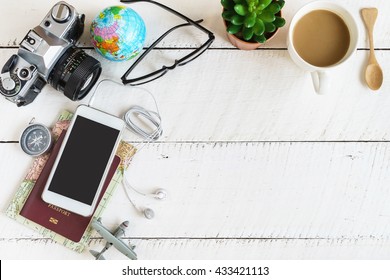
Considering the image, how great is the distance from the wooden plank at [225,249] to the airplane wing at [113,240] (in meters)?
0.04

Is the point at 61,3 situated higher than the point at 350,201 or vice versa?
the point at 61,3

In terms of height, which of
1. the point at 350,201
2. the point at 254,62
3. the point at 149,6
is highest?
the point at 149,6

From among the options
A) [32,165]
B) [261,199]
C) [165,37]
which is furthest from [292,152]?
[32,165]

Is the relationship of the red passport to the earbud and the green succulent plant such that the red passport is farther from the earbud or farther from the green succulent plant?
the green succulent plant

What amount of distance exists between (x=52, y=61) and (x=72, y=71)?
1.4 inches

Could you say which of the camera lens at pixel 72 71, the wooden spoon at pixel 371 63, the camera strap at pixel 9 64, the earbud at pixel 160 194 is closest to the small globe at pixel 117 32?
the camera lens at pixel 72 71

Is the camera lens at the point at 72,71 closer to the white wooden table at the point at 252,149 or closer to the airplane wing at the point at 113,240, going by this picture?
the white wooden table at the point at 252,149

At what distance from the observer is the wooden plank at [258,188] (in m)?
0.88

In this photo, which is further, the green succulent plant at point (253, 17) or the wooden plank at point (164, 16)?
the wooden plank at point (164, 16)

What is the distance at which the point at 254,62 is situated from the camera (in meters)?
0.89

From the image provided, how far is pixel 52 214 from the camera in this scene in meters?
0.87

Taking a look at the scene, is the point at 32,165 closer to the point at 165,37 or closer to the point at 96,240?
the point at 96,240

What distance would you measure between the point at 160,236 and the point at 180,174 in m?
0.12

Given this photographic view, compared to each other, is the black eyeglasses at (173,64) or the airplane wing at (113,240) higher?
the black eyeglasses at (173,64)
